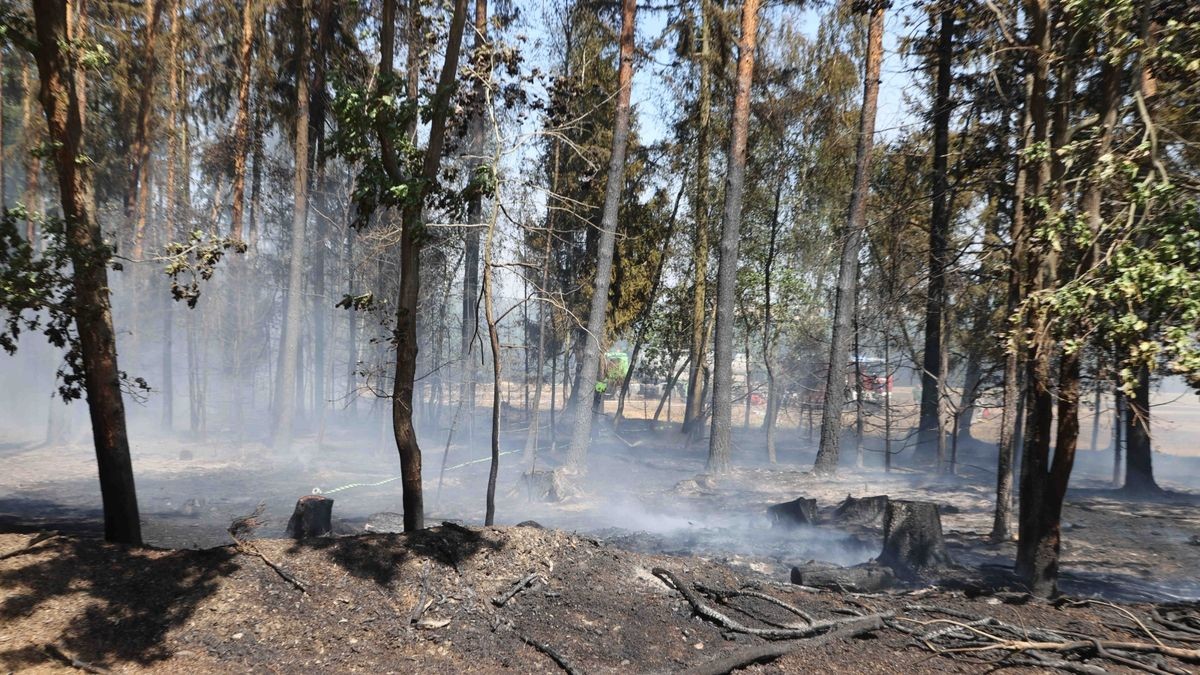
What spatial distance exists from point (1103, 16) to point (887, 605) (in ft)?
18.9

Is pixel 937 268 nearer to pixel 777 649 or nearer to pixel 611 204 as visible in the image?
pixel 611 204

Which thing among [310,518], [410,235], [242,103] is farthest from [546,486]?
[242,103]

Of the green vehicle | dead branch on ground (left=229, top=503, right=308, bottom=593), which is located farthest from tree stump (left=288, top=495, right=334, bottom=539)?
the green vehicle

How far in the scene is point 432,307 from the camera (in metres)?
26.0

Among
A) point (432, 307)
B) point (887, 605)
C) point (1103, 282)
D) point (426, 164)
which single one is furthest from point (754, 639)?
point (432, 307)

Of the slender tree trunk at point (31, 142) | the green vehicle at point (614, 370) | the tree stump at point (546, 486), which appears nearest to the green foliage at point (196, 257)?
the tree stump at point (546, 486)

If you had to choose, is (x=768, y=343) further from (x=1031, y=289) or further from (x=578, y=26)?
(x=1031, y=289)

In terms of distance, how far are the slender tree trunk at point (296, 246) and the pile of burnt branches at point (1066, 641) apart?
20.4 meters

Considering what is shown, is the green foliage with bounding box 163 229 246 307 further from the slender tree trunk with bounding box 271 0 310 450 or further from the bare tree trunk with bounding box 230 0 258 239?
the bare tree trunk with bounding box 230 0 258 239

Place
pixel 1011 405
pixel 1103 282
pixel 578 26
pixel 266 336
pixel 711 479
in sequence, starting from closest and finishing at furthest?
pixel 1103 282, pixel 1011 405, pixel 711 479, pixel 578 26, pixel 266 336

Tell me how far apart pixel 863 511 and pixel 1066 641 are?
6.72m

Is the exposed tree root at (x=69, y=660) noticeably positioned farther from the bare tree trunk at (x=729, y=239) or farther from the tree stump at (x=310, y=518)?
the bare tree trunk at (x=729, y=239)

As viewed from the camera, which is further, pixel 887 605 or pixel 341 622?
pixel 887 605

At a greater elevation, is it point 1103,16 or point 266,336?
point 1103,16
